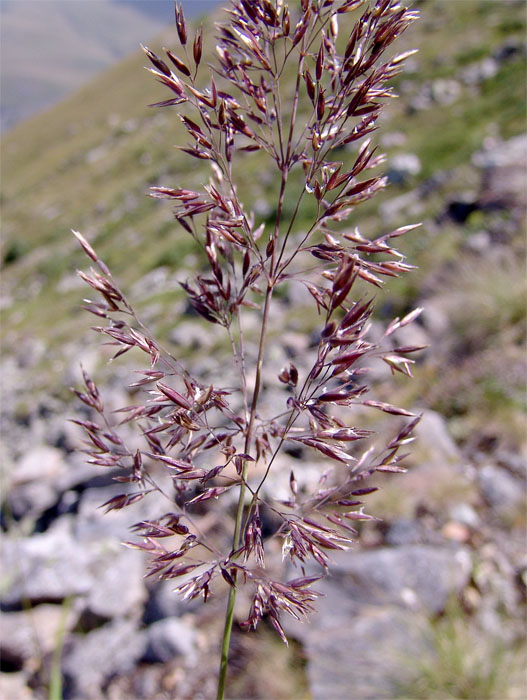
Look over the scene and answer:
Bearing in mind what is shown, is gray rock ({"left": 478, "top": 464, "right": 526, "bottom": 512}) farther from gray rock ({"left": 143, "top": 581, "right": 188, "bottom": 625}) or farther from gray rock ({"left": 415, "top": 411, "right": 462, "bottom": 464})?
gray rock ({"left": 143, "top": 581, "right": 188, "bottom": 625})

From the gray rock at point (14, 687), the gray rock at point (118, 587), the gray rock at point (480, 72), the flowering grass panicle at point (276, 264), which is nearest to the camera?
the flowering grass panicle at point (276, 264)

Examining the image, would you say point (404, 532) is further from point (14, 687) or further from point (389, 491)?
point (14, 687)

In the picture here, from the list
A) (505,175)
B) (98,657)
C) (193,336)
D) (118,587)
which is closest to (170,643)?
(98,657)

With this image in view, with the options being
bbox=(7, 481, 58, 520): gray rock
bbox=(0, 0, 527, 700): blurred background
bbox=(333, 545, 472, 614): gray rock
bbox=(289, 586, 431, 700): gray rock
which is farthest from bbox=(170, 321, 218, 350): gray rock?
Result: bbox=(289, 586, 431, 700): gray rock

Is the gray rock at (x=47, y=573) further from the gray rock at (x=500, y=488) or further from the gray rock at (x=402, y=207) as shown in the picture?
the gray rock at (x=402, y=207)

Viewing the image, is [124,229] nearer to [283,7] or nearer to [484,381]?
[484,381]

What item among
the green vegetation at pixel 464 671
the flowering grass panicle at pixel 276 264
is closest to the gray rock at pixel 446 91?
the green vegetation at pixel 464 671

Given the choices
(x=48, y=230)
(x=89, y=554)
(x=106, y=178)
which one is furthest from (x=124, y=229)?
(x=89, y=554)
